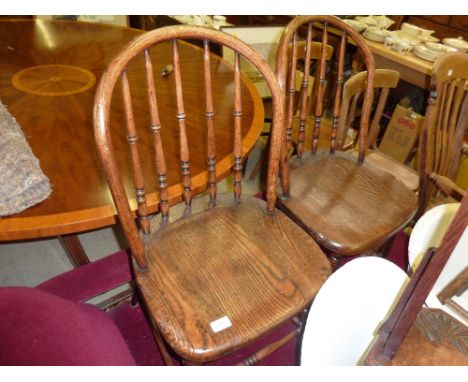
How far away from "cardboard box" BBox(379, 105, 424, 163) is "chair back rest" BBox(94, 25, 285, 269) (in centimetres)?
160

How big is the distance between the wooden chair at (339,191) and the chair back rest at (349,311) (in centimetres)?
38

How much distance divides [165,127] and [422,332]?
939mm

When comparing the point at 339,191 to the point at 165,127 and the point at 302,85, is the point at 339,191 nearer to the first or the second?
the point at 302,85

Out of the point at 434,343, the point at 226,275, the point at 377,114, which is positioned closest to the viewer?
the point at 434,343

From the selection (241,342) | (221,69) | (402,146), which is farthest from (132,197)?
Answer: (402,146)

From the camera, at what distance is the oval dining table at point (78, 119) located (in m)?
0.86

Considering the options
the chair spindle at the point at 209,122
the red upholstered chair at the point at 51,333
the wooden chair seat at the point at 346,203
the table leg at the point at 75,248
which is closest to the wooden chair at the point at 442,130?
the wooden chair seat at the point at 346,203

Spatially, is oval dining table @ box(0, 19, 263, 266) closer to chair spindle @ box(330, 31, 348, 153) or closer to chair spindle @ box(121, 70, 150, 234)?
chair spindle @ box(121, 70, 150, 234)

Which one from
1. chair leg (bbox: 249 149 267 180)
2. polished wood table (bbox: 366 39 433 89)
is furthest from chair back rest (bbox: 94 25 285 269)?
polished wood table (bbox: 366 39 433 89)

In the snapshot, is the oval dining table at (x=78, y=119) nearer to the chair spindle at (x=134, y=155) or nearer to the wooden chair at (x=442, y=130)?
the chair spindle at (x=134, y=155)

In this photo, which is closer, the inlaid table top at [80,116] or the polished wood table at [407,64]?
the inlaid table top at [80,116]

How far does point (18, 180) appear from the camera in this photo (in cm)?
81

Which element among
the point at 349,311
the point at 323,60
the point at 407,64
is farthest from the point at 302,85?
the point at 407,64

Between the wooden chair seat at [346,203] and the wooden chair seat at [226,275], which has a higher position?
the wooden chair seat at [226,275]
